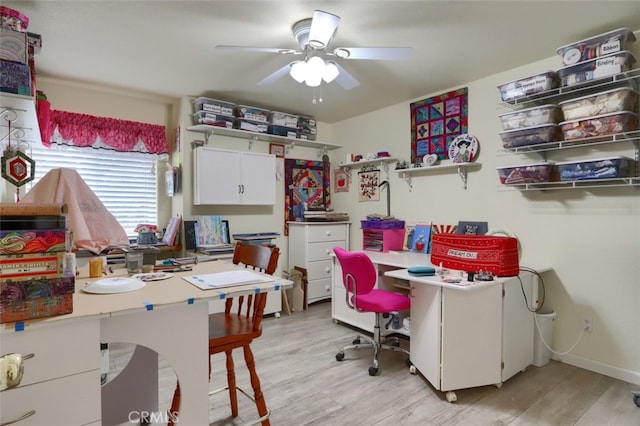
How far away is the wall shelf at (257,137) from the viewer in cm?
362

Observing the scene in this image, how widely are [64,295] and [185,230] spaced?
256 centimetres

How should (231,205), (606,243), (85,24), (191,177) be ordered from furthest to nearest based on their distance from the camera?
(231,205) → (191,177) → (606,243) → (85,24)

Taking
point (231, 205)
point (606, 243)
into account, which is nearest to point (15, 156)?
point (231, 205)

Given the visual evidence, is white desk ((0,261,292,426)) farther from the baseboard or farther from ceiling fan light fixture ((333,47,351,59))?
the baseboard

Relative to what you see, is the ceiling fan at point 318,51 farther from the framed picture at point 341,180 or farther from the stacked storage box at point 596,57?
the framed picture at point 341,180

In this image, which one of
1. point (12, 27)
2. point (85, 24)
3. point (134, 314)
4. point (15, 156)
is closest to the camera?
point (134, 314)

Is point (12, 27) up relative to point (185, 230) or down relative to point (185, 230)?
up

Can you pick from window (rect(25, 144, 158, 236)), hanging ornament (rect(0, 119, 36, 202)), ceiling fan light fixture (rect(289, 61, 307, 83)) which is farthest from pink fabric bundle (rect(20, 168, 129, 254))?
window (rect(25, 144, 158, 236))

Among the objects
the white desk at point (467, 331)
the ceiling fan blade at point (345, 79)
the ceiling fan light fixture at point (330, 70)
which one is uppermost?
the ceiling fan blade at point (345, 79)

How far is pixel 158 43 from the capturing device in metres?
2.49

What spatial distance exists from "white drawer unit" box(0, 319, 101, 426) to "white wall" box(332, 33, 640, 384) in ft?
10.0

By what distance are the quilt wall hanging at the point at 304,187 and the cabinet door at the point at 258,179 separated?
0.35 metres

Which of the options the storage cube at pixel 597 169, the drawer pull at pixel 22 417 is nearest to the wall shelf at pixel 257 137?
the storage cube at pixel 597 169

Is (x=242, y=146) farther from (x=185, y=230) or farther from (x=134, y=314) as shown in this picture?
(x=134, y=314)
